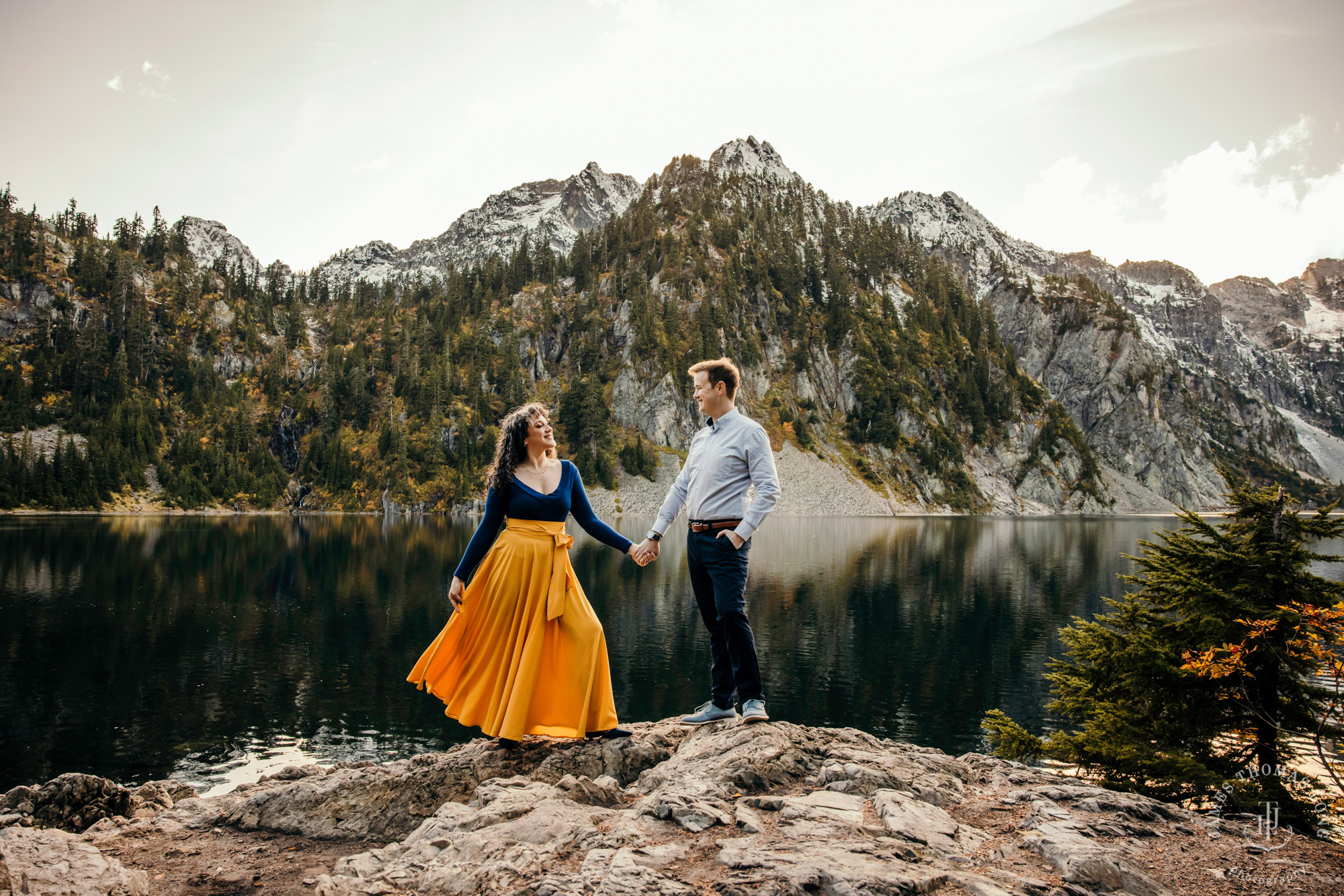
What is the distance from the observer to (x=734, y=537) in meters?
6.51

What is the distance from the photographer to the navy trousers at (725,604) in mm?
6691

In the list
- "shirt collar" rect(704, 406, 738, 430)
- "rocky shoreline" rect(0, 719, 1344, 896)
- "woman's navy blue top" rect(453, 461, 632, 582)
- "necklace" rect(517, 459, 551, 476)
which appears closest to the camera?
"rocky shoreline" rect(0, 719, 1344, 896)

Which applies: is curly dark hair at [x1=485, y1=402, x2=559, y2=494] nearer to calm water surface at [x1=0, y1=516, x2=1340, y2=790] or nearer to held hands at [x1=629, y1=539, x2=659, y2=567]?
held hands at [x1=629, y1=539, x2=659, y2=567]

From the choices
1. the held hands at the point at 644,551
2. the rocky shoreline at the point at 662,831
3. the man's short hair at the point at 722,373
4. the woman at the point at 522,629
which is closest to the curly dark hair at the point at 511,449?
the woman at the point at 522,629

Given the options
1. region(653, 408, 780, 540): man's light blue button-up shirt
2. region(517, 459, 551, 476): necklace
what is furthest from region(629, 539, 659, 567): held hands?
region(517, 459, 551, 476): necklace

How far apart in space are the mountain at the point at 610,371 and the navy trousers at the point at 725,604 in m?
103

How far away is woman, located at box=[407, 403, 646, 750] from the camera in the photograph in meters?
6.55

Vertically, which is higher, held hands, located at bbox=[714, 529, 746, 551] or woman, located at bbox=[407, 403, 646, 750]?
held hands, located at bbox=[714, 529, 746, 551]

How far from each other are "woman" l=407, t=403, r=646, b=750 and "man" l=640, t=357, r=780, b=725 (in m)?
0.70

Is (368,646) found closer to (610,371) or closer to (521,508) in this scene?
(521,508)

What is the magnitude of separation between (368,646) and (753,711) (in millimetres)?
24067

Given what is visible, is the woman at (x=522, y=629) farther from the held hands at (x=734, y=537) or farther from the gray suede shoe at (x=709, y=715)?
the gray suede shoe at (x=709, y=715)

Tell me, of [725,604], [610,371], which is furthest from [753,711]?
[610,371]

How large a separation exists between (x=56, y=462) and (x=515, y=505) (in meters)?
131
